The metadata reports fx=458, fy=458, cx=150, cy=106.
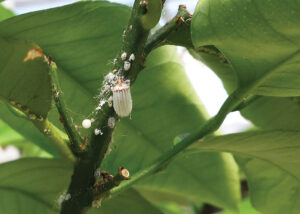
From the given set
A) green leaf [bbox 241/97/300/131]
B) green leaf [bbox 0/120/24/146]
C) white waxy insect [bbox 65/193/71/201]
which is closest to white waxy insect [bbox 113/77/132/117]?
white waxy insect [bbox 65/193/71/201]

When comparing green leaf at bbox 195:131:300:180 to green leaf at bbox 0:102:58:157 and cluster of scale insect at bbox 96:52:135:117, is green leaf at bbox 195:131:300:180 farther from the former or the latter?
green leaf at bbox 0:102:58:157

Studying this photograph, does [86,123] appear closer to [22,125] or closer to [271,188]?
[22,125]

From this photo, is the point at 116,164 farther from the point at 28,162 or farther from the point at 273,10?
the point at 273,10

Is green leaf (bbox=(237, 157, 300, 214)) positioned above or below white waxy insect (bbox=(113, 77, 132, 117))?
below

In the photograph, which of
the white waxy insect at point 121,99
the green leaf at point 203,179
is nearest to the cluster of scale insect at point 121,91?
the white waxy insect at point 121,99

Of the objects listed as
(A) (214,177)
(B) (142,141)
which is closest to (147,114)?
(B) (142,141)

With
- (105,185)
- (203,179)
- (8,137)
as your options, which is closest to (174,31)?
(105,185)
